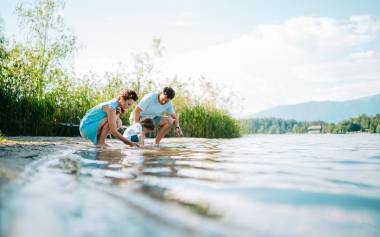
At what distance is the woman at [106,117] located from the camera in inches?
214

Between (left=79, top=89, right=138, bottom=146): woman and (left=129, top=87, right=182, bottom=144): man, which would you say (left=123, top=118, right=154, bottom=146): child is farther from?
(left=79, top=89, right=138, bottom=146): woman

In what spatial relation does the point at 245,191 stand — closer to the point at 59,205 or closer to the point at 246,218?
the point at 246,218

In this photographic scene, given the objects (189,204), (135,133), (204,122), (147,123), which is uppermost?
(204,122)

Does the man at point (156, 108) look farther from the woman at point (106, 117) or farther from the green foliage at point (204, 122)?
the green foliage at point (204, 122)

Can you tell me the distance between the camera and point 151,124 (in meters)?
6.81

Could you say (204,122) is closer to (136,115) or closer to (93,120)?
(136,115)

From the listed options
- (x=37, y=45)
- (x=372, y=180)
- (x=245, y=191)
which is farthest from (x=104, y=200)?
(x=37, y=45)

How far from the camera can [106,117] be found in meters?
5.68

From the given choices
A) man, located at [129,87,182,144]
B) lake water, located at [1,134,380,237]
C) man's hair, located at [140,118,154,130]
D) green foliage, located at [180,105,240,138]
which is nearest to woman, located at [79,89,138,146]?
man, located at [129,87,182,144]

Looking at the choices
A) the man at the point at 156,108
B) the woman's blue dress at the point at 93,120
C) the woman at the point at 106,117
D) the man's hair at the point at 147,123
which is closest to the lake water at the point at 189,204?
the woman at the point at 106,117

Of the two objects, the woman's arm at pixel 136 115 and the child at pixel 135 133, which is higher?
the woman's arm at pixel 136 115

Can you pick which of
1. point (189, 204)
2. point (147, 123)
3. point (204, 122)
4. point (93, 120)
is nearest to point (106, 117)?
point (93, 120)

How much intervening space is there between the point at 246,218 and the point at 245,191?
61 cm

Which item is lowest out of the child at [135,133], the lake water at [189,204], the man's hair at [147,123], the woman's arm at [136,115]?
the lake water at [189,204]
